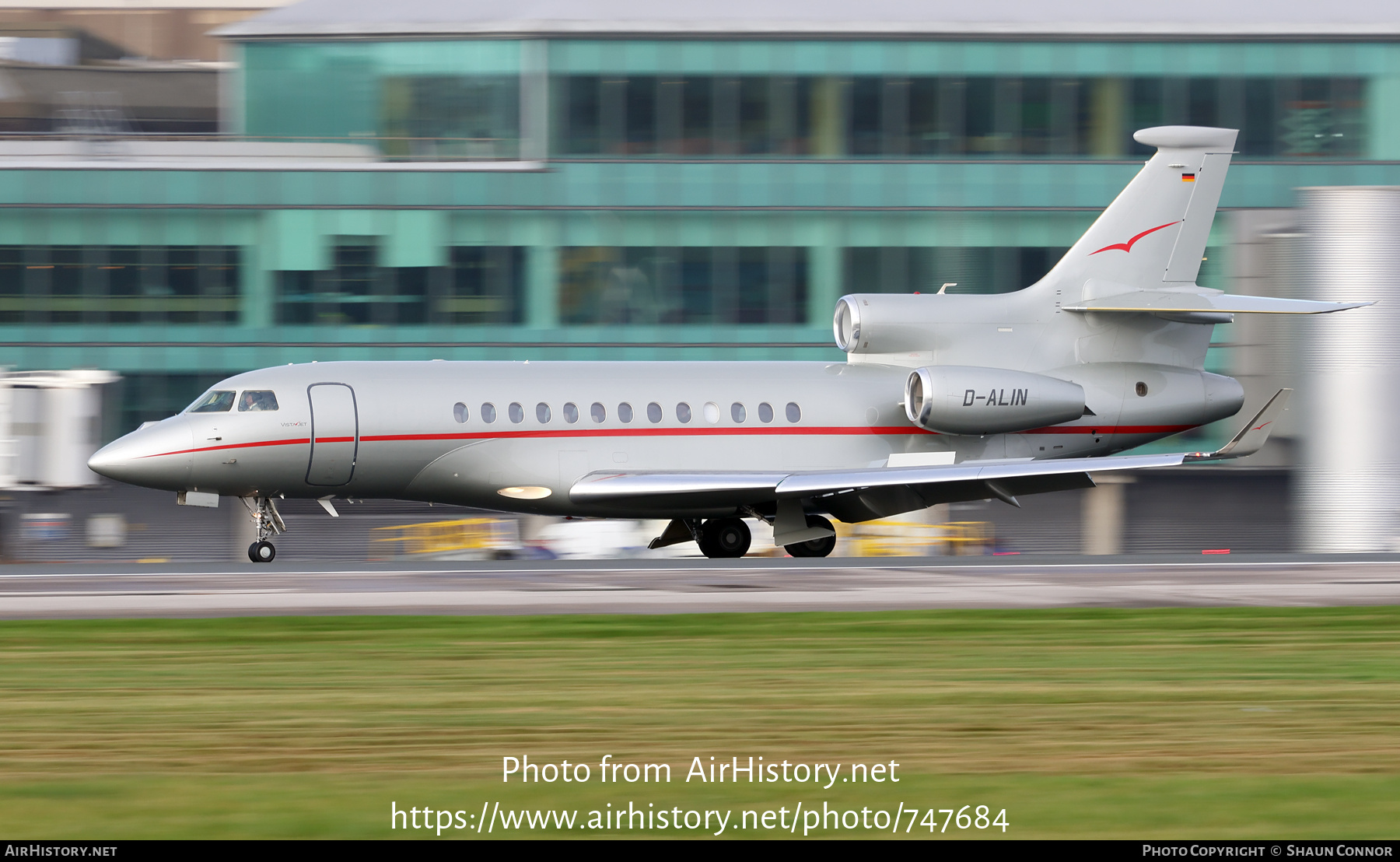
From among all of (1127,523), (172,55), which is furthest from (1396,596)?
(172,55)

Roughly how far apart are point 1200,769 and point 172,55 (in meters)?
90.8

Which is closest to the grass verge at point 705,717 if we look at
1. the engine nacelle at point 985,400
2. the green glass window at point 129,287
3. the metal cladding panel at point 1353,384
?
the engine nacelle at point 985,400

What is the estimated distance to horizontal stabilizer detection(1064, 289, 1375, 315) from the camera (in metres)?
27.4

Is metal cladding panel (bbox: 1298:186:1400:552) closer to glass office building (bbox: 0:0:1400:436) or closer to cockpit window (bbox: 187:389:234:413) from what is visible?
glass office building (bbox: 0:0:1400:436)

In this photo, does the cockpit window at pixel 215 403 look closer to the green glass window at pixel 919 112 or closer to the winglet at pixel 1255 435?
the winglet at pixel 1255 435

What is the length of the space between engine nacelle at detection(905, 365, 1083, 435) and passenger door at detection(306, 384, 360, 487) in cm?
959

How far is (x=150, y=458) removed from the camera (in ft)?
83.6

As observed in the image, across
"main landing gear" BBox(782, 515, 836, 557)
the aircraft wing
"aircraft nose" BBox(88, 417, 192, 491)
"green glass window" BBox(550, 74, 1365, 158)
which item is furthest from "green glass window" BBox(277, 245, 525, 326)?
"aircraft nose" BBox(88, 417, 192, 491)

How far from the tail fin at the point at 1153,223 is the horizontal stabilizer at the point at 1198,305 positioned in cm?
33

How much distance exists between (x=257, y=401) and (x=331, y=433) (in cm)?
131

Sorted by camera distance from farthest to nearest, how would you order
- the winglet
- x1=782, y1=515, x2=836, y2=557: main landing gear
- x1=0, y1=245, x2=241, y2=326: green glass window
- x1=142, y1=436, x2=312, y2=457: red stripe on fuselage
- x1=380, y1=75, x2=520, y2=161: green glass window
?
1. x1=380, y1=75, x2=520, y2=161: green glass window
2. x1=0, y1=245, x2=241, y2=326: green glass window
3. x1=782, y1=515, x2=836, y2=557: main landing gear
4. x1=142, y1=436, x2=312, y2=457: red stripe on fuselage
5. the winglet

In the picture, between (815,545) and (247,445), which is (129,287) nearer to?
(247,445)
